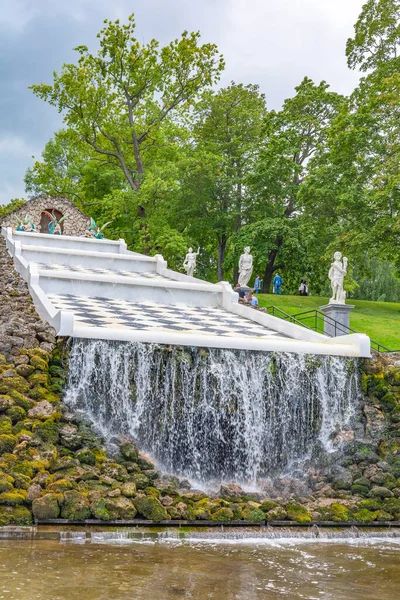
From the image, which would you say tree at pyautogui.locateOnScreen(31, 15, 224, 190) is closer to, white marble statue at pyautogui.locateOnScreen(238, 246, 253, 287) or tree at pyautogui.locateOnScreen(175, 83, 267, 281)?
tree at pyautogui.locateOnScreen(175, 83, 267, 281)

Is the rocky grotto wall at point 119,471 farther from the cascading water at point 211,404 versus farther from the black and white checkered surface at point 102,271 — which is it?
the black and white checkered surface at point 102,271

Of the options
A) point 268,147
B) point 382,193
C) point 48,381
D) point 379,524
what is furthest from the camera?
point 268,147

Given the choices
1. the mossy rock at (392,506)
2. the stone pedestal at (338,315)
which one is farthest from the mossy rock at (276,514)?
A: the stone pedestal at (338,315)

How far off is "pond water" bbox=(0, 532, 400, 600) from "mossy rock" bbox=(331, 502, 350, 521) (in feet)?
3.44

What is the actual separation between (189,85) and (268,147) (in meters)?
5.39

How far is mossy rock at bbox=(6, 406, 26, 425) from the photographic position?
30.7 feet

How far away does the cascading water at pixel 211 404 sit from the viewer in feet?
35.3

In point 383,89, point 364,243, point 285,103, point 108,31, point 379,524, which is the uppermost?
point 108,31

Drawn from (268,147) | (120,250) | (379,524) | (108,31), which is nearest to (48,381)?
(379,524)

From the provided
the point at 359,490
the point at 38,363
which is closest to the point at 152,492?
the point at 38,363

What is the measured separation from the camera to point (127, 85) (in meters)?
35.2

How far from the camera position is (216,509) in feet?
29.0

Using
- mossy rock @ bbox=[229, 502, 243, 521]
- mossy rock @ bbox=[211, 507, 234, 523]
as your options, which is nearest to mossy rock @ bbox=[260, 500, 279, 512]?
mossy rock @ bbox=[229, 502, 243, 521]

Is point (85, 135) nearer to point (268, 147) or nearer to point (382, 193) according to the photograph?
point (268, 147)
